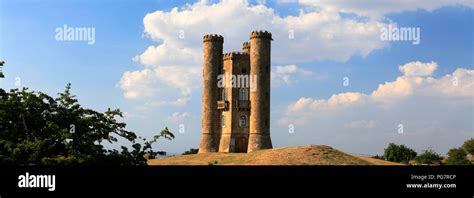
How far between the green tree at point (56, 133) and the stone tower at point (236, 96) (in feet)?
160

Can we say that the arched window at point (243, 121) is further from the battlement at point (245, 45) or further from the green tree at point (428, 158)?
the green tree at point (428, 158)

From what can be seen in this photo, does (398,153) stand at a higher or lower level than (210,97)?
lower

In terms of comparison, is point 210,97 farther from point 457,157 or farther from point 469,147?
point 469,147

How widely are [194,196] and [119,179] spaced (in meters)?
1.97

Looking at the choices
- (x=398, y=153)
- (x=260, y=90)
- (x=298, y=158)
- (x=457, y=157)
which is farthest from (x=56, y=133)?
(x=398, y=153)

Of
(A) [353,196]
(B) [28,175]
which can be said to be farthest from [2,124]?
(A) [353,196]

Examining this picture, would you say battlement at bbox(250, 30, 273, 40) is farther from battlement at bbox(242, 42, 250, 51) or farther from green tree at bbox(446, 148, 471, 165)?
green tree at bbox(446, 148, 471, 165)

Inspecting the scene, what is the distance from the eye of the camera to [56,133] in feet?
61.3

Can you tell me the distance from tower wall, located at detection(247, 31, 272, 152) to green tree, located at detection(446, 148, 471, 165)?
78.9 feet

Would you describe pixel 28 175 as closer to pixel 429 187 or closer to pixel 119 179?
pixel 119 179

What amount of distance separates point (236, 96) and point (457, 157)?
30.4 metres

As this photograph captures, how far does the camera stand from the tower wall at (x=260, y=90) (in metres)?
Answer: 68.7

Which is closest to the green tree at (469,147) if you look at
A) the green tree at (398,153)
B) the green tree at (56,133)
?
the green tree at (398,153)

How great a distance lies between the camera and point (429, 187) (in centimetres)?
1508
